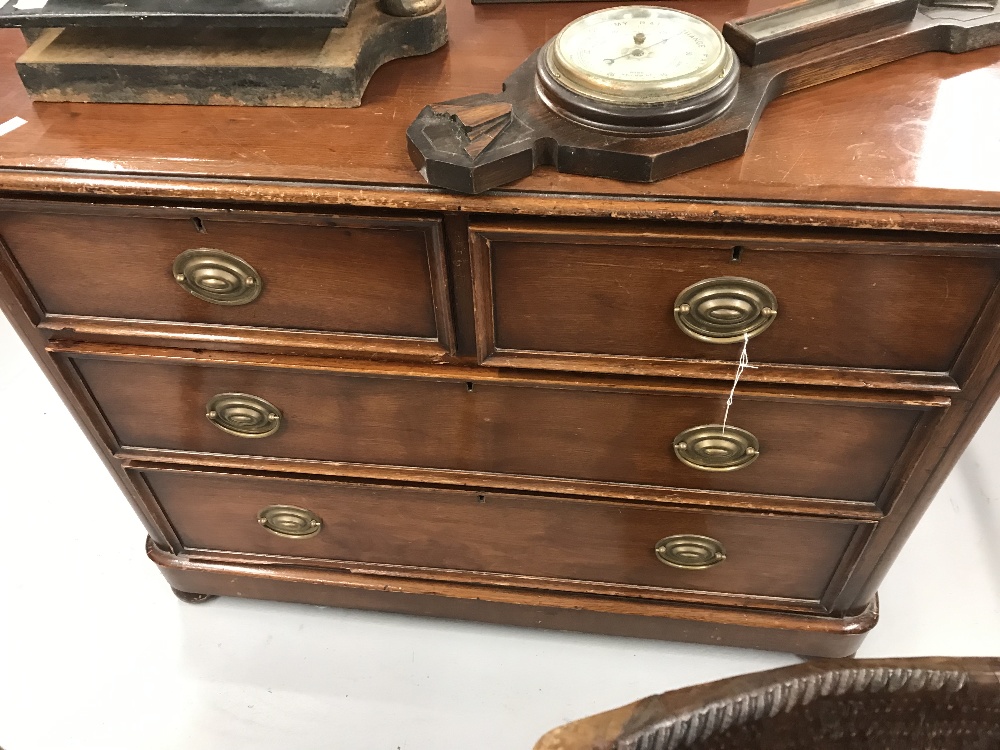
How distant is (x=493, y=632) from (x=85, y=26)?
1112 mm

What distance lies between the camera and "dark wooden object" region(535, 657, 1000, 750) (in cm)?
70

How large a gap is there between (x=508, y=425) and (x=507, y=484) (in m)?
0.12

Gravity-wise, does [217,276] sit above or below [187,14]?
below

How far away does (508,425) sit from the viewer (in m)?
1.01

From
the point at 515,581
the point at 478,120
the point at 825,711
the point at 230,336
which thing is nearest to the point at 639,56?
the point at 478,120

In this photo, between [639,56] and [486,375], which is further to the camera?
[486,375]

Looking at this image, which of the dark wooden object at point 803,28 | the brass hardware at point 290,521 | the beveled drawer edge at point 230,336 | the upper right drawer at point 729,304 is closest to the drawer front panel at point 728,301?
the upper right drawer at point 729,304

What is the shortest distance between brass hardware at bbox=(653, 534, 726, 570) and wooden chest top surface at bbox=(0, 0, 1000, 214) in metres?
0.58

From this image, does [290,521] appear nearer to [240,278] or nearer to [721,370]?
[240,278]

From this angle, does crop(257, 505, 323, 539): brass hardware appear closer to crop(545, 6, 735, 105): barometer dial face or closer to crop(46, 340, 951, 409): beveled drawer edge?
crop(46, 340, 951, 409): beveled drawer edge

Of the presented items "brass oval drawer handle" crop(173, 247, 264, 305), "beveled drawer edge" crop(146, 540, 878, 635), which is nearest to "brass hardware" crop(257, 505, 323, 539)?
"beveled drawer edge" crop(146, 540, 878, 635)

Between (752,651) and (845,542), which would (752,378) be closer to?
(845,542)

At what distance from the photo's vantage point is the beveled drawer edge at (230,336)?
92 centimetres

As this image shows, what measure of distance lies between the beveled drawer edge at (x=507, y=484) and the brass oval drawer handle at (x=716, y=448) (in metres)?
0.07
